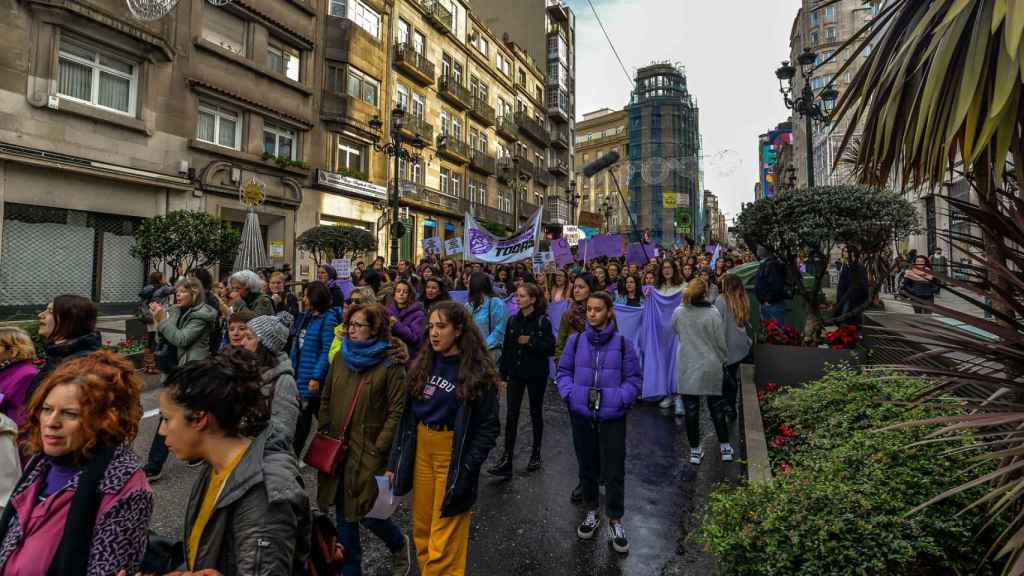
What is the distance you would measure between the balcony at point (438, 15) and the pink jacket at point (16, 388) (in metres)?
30.9

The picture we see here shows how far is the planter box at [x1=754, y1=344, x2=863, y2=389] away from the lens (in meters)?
6.25

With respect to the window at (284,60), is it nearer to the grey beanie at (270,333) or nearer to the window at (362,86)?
the window at (362,86)

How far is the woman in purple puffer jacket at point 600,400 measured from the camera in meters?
3.86

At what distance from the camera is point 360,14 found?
2488cm

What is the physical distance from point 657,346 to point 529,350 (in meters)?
3.16

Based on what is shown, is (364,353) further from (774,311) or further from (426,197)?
(426,197)

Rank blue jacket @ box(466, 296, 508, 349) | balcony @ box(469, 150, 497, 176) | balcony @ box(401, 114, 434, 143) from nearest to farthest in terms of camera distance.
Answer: blue jacket @ box(466, 296, 508, 349) → balcony @ box(401, 114, 434, 143) → balcony @ box(469, 150, 497, 176)

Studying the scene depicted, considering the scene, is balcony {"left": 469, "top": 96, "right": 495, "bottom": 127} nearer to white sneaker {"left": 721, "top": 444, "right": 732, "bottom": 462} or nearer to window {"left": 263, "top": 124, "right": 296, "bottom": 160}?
window {"left": 263, "top": 124, "right": 296, "bottom": 160}

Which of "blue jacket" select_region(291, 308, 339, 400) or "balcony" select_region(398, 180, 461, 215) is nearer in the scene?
"blue jacket" select_region(291, 308, 339, 400)

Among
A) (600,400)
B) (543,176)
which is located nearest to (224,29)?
(600,400)

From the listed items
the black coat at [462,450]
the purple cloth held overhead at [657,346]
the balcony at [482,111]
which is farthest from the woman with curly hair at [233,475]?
the balcony at [482,111]

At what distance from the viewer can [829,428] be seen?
3.94m

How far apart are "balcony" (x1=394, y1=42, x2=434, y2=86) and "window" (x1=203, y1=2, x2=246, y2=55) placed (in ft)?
28.8

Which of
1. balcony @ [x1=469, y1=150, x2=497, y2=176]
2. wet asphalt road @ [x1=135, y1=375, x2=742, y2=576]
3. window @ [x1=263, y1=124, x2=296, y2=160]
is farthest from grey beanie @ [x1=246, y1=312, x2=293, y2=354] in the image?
balcony @ [x1=469, y1=150, x2=497, y2=176]
